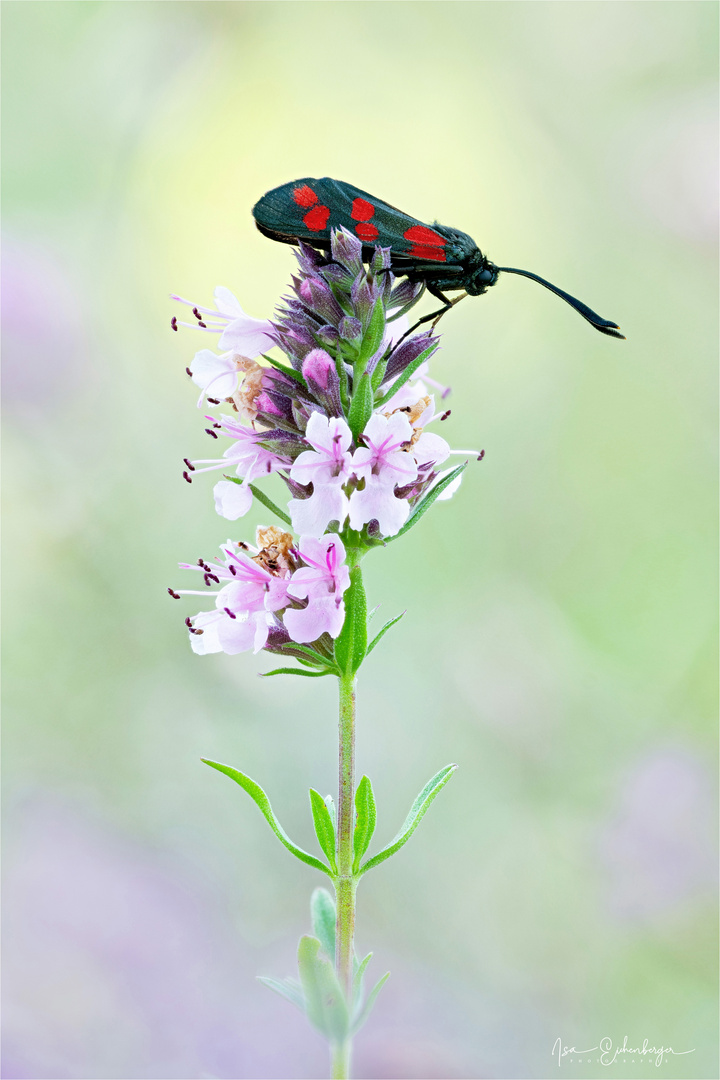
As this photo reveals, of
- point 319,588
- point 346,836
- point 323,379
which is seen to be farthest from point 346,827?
point 323,379

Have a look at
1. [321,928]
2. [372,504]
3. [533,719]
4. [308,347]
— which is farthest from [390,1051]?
[308,347]

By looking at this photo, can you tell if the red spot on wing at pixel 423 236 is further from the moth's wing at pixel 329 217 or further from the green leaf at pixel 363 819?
the green leaf at pixel 363 819

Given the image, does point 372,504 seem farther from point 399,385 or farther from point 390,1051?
point 390,1051

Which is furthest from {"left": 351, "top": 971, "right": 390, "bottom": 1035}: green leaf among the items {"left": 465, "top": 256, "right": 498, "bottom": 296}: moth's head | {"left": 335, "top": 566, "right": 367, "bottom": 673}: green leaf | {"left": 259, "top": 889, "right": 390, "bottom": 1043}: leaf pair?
{"left": 465, "top": 256, "right": 498, "bottom": 296}: moth's head

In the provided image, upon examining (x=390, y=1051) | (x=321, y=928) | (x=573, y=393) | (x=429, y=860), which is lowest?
(x=390, y=1051)

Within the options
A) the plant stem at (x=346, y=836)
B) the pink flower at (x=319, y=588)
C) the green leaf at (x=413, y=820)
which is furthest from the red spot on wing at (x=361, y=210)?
the green leaf at (x=413, y=820)

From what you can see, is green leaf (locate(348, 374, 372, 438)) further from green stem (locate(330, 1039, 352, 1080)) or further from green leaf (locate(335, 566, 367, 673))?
green stem (locate(330, 1039, 352, 1080))

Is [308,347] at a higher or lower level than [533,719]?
lower
